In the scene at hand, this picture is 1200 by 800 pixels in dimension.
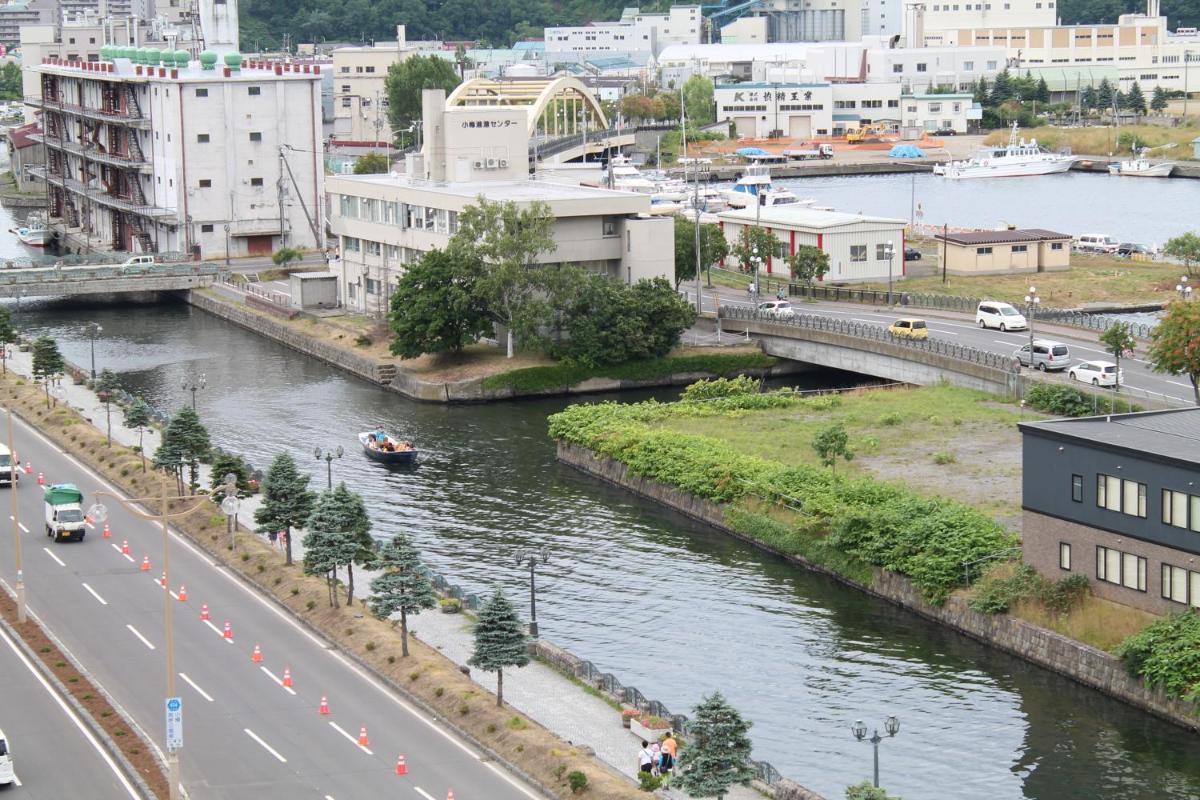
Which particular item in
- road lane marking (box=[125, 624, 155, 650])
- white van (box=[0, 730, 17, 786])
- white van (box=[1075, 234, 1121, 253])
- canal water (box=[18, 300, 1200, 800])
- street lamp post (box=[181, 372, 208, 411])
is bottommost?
canal water (box=[18, 300, 1200, 800])

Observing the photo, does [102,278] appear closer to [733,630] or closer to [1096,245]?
[1096,245]

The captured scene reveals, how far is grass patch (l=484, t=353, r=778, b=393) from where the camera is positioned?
71562 millimetres

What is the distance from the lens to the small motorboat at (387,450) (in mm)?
60938

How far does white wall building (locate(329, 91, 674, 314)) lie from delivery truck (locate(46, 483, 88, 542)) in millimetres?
28372

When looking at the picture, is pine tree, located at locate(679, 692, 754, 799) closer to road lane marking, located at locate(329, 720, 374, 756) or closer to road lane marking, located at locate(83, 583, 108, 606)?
road lane marking, located at locate(329, 720, 374, 756)

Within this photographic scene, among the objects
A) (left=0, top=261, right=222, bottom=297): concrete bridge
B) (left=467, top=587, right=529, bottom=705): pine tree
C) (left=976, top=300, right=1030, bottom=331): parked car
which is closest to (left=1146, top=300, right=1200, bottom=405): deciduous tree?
(left=976, top=300, right=1030, bottom=331): parked car

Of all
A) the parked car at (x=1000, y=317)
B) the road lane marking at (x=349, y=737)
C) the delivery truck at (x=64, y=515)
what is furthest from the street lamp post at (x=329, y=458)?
the parked car at (x=1000, y=317)

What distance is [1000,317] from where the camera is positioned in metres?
72.7

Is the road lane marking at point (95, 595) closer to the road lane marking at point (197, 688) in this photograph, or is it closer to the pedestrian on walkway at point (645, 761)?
the road lane marking at point (197, 688)

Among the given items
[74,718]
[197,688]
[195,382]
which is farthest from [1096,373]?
[74,718]

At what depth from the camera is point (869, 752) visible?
35.7 m

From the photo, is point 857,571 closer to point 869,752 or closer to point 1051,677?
point 1051,677

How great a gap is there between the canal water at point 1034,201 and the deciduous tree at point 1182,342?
56526mm

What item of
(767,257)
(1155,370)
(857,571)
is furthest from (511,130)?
(857,571)
